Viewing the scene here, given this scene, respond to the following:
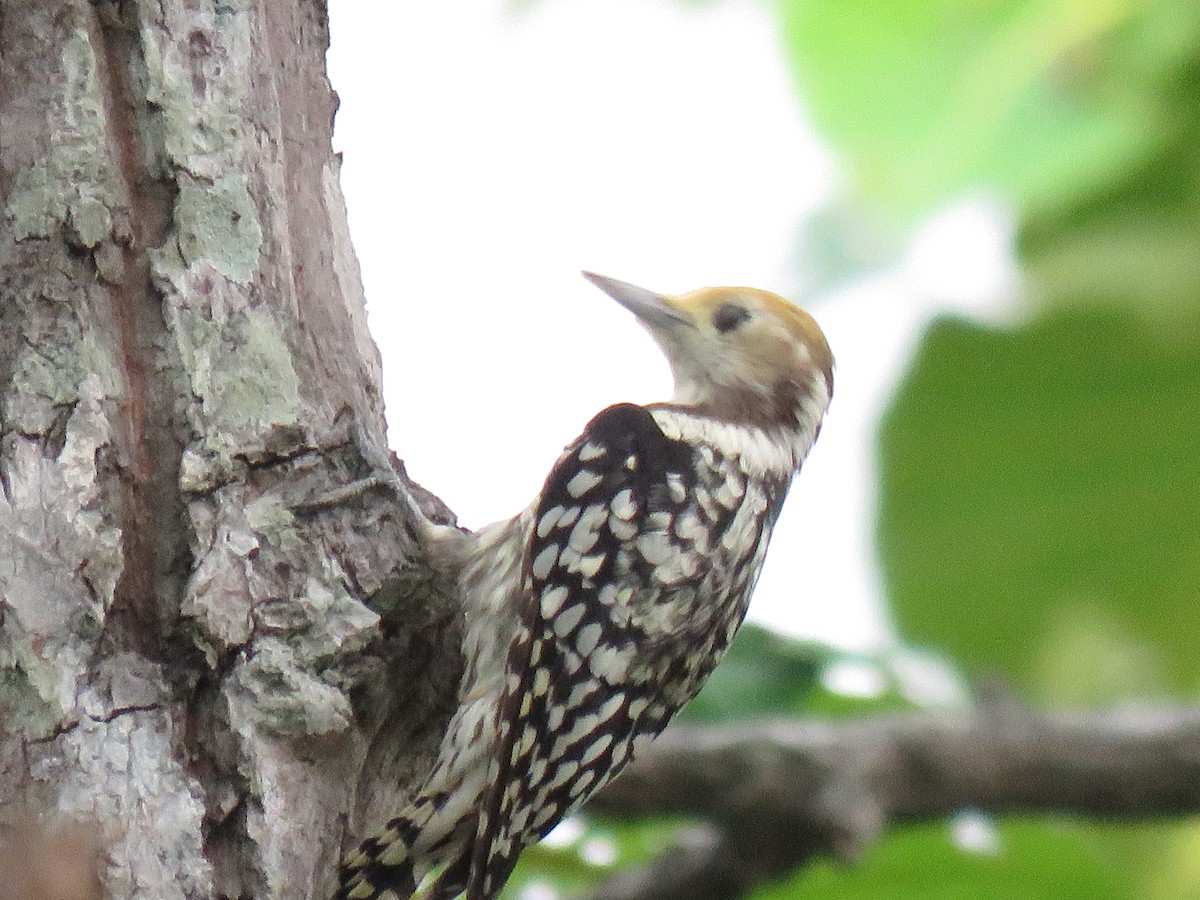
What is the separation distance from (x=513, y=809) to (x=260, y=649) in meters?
0.72

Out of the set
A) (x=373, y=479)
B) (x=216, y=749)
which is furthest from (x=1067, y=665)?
(x=216, y=749)

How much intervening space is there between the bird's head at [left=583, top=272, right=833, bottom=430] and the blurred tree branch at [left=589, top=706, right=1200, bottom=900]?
882mm

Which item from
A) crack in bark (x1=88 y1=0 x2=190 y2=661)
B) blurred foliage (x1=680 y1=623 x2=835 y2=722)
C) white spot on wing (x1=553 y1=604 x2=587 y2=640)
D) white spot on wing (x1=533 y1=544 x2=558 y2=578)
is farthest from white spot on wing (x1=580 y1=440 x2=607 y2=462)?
blurred foliage (x1=680 y1=623 x2=835 y2=722)

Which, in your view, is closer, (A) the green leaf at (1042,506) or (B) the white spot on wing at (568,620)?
(B) the white spot on wing at (568,620)

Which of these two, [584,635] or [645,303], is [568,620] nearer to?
[584,635]

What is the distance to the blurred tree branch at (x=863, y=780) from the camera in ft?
14.9

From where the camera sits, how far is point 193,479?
10.3 feet

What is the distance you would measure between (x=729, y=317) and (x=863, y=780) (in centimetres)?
127

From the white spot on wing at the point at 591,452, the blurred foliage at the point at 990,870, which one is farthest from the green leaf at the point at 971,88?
the blurred foliage at the point at 990,870

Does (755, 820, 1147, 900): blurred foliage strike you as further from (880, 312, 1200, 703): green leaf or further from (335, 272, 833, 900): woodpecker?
(335, 272, 833, 900): woodpecker

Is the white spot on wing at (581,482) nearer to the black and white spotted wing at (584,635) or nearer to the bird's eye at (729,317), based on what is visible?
the black and white spotted wing at (584,635)

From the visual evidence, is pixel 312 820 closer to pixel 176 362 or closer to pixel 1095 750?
pixel 176 362

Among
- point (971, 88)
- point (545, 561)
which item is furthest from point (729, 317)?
point (545, 561)

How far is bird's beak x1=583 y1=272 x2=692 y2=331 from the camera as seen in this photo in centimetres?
444
